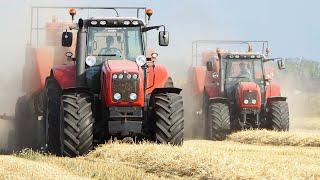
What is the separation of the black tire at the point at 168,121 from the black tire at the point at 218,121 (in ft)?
22.6

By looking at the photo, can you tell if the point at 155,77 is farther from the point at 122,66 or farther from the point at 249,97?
the point at 249,97

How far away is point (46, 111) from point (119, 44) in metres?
1.89

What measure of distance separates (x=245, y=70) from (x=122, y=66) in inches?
357

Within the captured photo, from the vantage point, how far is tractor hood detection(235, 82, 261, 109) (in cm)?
2045

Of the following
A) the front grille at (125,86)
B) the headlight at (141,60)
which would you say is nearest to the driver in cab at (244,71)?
the headlight at (141,60)

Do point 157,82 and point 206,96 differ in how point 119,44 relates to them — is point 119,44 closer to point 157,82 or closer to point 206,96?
point 157,82

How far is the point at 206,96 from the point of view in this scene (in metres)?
22.3

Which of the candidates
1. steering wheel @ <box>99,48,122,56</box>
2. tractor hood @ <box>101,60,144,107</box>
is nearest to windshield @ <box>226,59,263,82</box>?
steering wheel @ <box>99,48,122,56</box>

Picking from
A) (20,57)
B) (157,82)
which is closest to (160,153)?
(157,82)

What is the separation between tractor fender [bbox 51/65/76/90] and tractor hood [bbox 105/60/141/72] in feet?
2.83

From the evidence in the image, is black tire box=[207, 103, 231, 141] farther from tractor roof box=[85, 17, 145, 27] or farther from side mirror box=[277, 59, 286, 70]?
tractor roof box=[85, 17, 145, 27]

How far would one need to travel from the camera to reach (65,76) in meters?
14.0

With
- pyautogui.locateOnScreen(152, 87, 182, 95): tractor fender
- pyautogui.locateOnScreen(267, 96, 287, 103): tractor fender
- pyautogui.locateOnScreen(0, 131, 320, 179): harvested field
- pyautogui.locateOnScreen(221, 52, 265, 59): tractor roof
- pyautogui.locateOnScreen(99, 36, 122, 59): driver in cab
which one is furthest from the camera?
pyautogui.locateOnScreen(221, 52, 265, 59): tractor roof

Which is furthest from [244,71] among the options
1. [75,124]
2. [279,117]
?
[75,124]
